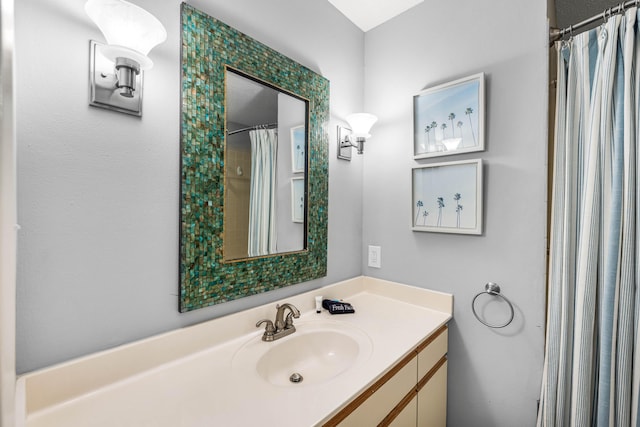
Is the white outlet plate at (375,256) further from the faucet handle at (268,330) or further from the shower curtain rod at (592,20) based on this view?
the shower curtain rod at (592,20)

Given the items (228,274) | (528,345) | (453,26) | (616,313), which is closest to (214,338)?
(228,274)

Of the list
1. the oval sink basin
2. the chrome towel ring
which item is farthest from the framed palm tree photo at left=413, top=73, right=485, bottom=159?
the oval sink basin

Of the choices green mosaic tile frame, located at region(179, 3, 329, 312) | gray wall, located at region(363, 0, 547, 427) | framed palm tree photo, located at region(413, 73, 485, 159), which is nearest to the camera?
green mosaic tile frame, located at region(179, 3, 329, 312)

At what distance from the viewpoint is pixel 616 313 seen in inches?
39.8

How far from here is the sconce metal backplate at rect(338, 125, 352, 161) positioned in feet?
5.37

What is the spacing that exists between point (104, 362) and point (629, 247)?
1705mm

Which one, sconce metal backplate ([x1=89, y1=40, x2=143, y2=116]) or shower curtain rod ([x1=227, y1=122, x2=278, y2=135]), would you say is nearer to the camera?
sconce metal backplate ([x1=89, y1=40, x2=143, y2=116])

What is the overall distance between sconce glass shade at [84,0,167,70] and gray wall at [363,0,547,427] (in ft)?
4.04

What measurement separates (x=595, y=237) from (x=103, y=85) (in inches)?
66.8

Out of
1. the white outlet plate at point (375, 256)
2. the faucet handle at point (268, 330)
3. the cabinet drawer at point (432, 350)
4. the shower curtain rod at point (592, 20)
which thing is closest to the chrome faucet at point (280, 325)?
the faucet handle at point (268, 330)

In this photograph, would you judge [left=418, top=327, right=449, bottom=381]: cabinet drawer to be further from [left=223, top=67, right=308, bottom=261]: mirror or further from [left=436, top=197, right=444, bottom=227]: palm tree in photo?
[left=223, top=67, right=308, bottom=261]: mirror

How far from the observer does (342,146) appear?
164cm

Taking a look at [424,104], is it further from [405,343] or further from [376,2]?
[405,343]

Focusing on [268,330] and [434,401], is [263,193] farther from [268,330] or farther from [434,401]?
→ [434,401]
